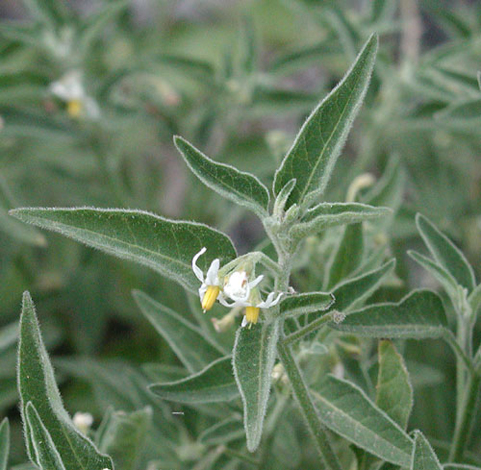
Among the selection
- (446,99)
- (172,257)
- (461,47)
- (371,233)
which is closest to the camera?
(172,257)

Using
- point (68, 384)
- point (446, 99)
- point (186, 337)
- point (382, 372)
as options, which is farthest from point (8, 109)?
point (382, 372)

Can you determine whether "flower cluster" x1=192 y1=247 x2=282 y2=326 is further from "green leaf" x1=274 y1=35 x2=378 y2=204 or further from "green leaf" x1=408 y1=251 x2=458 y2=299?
"green leaf" x1=408 y1=251 x2=458 y2=299

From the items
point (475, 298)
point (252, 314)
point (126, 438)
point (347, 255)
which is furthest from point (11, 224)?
point (475, 298)

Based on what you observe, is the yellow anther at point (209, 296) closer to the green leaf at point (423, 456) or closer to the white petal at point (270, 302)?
the white petal at point (270, 302)

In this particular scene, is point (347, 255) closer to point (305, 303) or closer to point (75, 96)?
point (305, 303)

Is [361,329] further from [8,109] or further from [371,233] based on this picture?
[8,109]

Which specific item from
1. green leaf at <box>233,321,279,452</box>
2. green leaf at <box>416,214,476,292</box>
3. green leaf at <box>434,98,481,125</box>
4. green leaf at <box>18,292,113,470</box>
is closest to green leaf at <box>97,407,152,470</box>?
green leaf at <box>18,292,113,470</box>
